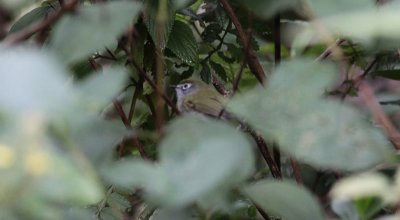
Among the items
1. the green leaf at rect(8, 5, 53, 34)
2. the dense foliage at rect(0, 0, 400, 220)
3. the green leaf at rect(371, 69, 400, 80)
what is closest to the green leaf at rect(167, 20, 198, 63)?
the green leaf at rect(8, 5, 53, 34)

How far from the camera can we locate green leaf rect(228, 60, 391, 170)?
67 centimetres

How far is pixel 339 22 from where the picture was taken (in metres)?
0.63

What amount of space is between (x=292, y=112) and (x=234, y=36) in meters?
1.05

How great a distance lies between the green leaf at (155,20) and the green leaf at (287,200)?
657 mm

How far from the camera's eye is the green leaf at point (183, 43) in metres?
1.55

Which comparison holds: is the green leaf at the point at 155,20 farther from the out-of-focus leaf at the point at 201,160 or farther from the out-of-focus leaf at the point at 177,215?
the out-of-focus leaf at the point at 201,160

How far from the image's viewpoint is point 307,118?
68 centimetres

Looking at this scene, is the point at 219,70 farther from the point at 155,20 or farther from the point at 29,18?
the point at 29,18

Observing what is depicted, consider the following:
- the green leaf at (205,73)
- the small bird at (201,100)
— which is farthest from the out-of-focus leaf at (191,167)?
the small bird at (201,100)

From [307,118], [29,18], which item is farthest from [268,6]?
[29,18]

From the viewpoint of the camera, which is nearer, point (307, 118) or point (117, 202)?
point (307, 118)

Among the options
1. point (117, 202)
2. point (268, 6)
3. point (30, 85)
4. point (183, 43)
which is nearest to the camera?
point (30, 85)

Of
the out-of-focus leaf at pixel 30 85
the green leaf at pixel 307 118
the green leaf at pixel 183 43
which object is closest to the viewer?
the out-of-focus leaf at pixel 30 85

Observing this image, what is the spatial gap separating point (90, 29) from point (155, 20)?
702mm
